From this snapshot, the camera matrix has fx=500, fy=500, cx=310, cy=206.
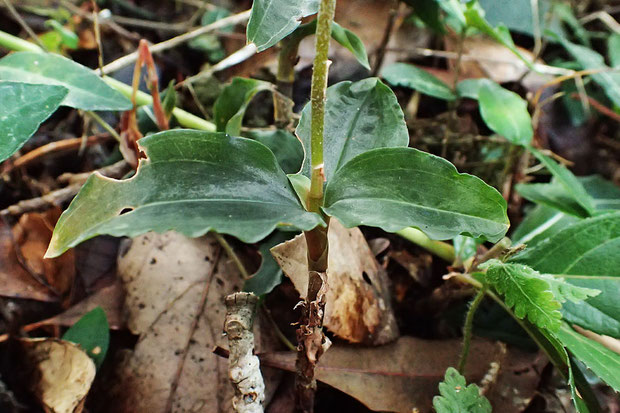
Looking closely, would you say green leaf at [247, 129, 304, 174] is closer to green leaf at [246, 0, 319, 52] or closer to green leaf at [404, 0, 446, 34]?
green leaf at [246, 0, 319, 52]

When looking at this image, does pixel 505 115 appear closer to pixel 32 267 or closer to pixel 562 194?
pixel 562 194

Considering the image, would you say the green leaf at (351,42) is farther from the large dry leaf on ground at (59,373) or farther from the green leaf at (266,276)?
the large dry leaf on ground at (59,373)

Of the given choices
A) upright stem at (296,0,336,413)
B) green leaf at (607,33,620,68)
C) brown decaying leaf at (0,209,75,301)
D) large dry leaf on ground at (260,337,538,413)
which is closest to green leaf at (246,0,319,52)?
upright stem at (296,0,336,413)

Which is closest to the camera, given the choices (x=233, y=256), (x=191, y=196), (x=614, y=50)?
(x=191, y=196)

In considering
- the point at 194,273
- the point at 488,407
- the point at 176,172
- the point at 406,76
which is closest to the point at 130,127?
the point at 194,273

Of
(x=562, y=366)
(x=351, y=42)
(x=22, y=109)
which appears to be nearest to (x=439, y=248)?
(x=562, y=366)

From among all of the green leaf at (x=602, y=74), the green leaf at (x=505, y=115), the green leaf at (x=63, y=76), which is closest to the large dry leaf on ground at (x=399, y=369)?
the green leaf at (x=505, y=115)
